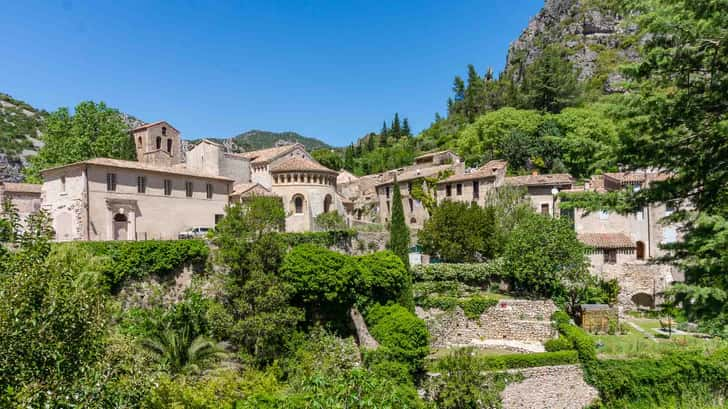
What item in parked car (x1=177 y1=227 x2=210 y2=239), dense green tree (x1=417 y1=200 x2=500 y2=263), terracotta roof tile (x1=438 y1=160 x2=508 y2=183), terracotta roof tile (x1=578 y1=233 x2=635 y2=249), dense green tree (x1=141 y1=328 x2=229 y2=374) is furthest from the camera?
terracotta roof tile (x1=438 y1=160 x2=508 y2=183)

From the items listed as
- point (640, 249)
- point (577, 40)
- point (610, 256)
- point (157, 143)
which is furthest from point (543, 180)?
point (577, 40)

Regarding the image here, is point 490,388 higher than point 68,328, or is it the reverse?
point 68,328

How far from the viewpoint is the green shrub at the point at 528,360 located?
62.3 ft

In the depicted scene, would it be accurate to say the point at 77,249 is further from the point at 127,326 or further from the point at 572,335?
the point at 572,335

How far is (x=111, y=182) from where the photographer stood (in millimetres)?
25453

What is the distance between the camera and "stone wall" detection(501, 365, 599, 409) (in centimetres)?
1905

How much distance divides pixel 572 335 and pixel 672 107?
18.1 m

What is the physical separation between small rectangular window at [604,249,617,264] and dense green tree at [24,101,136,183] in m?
39.8

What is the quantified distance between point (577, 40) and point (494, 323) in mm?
96690

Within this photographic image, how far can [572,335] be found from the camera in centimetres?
2136

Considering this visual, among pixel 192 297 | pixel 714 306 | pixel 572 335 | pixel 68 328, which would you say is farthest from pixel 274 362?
pixel 714 306

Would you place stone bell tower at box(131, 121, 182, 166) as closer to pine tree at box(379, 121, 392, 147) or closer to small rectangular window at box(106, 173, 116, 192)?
small rectangular window at box(106, 173, 116, 192)

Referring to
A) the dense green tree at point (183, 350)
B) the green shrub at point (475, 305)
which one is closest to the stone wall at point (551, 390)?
the green shrub at point (475, 305)

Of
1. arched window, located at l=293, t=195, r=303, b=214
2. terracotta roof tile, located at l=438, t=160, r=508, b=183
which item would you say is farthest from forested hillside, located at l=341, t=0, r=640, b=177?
arched window, located at l=293, t=195, r=303, b=214
